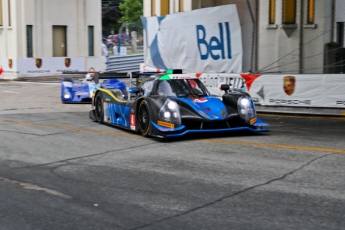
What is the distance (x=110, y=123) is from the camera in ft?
42.0

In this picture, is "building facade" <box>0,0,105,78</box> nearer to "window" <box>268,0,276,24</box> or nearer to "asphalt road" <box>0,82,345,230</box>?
"window" <box>268,0,276,24</box>

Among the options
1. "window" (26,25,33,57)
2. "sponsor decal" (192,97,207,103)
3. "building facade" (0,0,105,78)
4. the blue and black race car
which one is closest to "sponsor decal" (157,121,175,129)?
the blue and black race car

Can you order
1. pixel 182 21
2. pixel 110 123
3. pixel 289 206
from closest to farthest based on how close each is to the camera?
pixel 289 206 < pixel 110 123 < pixel 182 21

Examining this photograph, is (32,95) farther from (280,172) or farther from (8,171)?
(280,172)

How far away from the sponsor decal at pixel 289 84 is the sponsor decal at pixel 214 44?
2.36m

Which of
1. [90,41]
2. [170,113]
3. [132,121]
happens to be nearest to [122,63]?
[90,41]

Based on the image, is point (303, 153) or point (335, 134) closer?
point (303, 153)

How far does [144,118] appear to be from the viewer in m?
11.1

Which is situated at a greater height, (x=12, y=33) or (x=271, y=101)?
(x=12, y=33)

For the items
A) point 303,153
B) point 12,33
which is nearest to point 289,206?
point 303,153

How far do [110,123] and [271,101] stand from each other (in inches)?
201

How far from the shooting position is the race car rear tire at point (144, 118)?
10838mm

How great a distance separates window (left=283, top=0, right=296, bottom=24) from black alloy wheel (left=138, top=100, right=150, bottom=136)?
24.6ft

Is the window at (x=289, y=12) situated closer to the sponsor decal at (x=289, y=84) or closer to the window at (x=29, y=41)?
the sponsor decal at (x=289, y=84)
